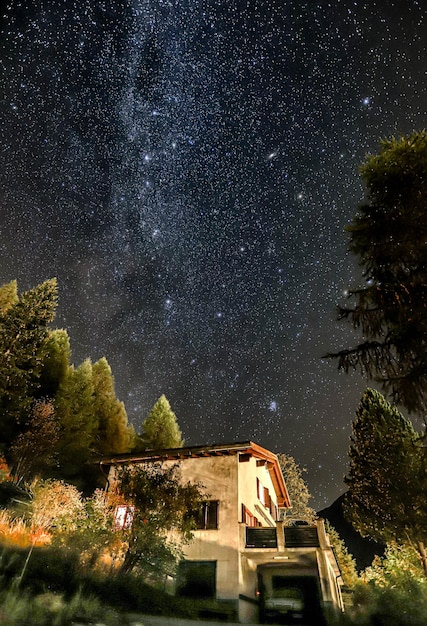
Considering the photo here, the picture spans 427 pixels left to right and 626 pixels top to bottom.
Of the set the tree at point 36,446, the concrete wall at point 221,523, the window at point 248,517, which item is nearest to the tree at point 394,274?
the concrete wall at point 221,523

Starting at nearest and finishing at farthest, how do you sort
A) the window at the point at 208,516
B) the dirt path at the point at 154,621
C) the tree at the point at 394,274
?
the tree at the point at 394,274 < the dirt path at the point at 154,621 < the window at the point at 208,516

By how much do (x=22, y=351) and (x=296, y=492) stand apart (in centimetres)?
3459

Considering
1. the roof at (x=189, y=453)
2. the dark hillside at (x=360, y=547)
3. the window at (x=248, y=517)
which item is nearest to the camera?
the window at (x=248, y=517)

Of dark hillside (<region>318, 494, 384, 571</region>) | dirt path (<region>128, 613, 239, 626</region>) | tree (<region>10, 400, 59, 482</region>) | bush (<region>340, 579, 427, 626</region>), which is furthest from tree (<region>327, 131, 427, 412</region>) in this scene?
dark hillside (<region>318, 494, 384, 571</region>)

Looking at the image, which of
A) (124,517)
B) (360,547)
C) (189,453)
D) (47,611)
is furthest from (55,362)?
(360,547)

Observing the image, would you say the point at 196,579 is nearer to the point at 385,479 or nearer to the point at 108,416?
the point at 385,479

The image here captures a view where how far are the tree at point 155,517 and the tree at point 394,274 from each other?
1199 centimetres

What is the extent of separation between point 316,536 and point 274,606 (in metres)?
4.58

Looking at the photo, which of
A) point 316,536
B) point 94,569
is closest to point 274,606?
point 316,536

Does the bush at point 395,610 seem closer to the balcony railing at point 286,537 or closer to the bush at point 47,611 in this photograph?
the balcony railing at point 286,537

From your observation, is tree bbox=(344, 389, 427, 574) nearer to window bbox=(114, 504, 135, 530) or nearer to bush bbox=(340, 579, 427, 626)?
bush bbox=(340, 579, 427, 626)

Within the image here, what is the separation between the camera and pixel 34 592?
1036 cm

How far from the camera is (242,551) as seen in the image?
1769 cm

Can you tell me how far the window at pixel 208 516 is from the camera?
730 inches
